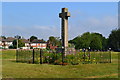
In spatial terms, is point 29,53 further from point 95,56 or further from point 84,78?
point 84,78

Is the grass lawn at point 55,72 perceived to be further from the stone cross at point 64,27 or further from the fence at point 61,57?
the stone cross at point 64,27

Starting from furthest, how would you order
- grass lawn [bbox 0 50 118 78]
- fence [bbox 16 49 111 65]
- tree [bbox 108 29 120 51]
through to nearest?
tree [bbox 108 29 120 51], fence [bbox 16 49 111 65], grass lawn [bbox 0 50 118 78]

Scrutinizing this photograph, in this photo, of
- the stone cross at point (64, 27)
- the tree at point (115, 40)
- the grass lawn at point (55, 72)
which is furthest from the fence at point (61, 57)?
the tree at point (115, 40)

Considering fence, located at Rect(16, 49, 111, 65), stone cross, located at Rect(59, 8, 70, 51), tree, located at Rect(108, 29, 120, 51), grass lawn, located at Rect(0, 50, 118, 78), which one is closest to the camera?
grass lawn, located at Rect(0, 50, 118, 78)

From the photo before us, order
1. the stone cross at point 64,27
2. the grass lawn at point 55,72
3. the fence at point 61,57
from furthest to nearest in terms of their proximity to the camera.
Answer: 1. the stone cross at point 64,27
2. the fence at point 61,57
3. the grass lawn at point 55,72

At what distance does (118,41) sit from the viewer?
3221 inches

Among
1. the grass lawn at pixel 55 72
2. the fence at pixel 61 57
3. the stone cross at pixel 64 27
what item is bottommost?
the grass lawn at pixel 55 72

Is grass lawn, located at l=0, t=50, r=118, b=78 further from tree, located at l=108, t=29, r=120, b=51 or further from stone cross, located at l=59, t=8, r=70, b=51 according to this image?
tree, located at l=108, t=29, r=120, b=51

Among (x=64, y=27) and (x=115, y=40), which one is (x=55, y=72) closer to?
(x=64, y=27)

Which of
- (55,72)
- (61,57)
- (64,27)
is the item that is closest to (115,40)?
(64,27)

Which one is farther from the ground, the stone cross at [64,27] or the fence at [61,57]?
the stone cross at [64,27]

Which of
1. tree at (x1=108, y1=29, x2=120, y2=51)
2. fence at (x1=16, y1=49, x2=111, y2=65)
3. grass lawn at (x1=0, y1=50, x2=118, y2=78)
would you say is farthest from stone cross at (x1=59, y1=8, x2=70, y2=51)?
tree at (x1=108, y1=29, x2=120, y2=51)

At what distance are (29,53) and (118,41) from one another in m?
67.8

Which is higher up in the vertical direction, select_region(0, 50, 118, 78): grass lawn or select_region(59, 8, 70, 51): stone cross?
select_region(59, 8, 70, 51): stone cross
